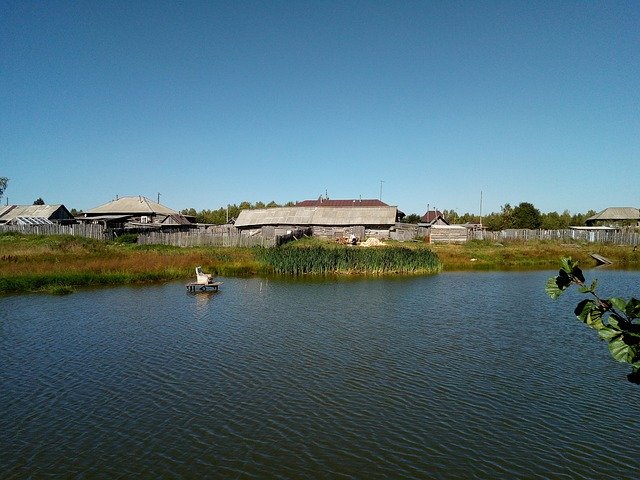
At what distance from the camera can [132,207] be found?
77.9 meters

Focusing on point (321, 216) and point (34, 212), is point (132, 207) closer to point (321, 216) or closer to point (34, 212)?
point (34, 212)

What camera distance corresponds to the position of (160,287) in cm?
3192

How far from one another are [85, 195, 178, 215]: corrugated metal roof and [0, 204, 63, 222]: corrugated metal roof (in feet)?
17.9

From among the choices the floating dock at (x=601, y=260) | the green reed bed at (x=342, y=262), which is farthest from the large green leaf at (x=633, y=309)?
the floating dock at (x=601, y=260)

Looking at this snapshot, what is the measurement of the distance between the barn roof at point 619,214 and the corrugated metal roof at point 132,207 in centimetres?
7595

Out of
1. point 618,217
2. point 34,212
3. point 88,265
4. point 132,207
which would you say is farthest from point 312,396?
point 618,217

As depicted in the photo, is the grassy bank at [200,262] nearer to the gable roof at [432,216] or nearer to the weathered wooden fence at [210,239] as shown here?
the weathered wooden fence at [210,239]

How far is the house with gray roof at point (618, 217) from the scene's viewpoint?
285 ft

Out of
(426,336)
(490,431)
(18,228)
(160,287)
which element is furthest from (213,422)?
(18,228)

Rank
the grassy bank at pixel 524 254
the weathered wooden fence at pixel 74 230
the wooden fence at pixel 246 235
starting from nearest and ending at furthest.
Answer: the grassy bank at pixel 524 254 → the wooden fence at pixel 246 235 → the weathered wooden fence at pixel 74 230

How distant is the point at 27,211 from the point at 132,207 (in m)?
15.3

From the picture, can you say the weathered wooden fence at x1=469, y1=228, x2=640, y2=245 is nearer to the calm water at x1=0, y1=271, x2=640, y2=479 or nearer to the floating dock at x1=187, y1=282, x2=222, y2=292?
the floating dock at x1=187, y1=282, x2=222, y2=292

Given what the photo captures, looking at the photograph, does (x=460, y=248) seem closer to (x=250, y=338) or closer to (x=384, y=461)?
(x=250, y=338)

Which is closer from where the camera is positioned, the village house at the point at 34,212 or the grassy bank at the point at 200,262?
the grassy bank at the point at 200,262
